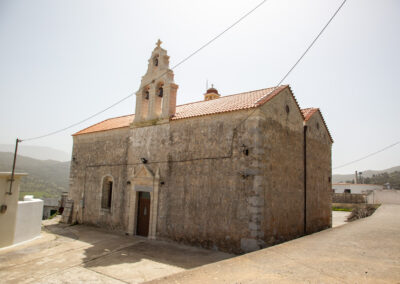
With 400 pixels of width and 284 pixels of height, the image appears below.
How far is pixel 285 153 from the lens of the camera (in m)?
11.0

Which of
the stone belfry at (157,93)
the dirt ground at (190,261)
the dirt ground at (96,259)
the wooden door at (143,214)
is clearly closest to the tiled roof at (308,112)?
the dirt ground at (190,261)

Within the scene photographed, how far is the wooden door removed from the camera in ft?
41.0

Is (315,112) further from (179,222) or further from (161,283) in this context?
(161,283)

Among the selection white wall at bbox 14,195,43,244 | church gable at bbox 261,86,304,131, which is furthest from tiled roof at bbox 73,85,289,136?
white wall at bbox 14,195,43,244

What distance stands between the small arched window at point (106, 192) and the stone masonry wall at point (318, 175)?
420 inches

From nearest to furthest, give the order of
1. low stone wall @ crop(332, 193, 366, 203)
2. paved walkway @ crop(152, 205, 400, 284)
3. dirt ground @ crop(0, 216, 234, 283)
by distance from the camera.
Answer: paved walkway @ crop(152, 205, 400, 284)
dirt ground @ crop(0, 216, 234, 283)
low stone wall @ crop(332, 193, 366, 203)

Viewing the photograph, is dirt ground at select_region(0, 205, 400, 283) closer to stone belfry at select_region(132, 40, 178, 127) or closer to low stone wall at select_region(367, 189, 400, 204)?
stone belfry at select_region(132, 40, 178, 127)

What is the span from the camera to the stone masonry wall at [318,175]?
504 inches

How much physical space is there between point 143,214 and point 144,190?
1249mm

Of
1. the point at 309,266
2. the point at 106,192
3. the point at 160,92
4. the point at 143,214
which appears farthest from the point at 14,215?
the point at 309,266

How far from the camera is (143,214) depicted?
12750mm

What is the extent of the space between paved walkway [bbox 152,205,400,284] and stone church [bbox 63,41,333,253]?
2.95 metres

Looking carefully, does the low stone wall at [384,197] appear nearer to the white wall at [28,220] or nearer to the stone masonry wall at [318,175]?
the stone masonry wall at [318,175]

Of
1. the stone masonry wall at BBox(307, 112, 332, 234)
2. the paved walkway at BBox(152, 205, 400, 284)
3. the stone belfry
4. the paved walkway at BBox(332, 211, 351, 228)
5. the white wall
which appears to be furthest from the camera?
the paved walkway at BBox(332, 211, 351, 228)
